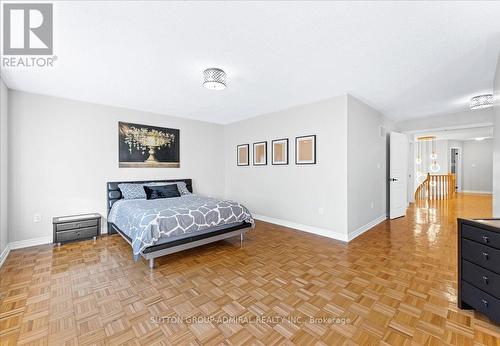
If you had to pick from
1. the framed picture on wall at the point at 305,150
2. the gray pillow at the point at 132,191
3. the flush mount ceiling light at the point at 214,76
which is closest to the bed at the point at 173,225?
the gray pillow at the point at 132,191

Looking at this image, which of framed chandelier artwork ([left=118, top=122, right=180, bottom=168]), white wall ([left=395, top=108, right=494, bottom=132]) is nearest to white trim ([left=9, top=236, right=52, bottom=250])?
framed chandelier artwork ([left=118, top=122, right=180, bottom=168])

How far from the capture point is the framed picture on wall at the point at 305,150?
409 centimetres

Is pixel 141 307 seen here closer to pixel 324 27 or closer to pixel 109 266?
pixel 109 266

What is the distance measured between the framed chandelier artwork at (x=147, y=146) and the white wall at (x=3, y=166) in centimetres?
151

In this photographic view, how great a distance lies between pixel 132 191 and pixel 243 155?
8.73ft

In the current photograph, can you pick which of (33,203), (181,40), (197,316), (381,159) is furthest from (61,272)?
(381,159)

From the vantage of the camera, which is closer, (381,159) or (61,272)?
(61,272)

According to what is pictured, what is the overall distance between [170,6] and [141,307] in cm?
253

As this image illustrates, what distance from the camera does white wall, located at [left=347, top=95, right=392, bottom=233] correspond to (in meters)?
3.73

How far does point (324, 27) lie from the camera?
1.92 metres

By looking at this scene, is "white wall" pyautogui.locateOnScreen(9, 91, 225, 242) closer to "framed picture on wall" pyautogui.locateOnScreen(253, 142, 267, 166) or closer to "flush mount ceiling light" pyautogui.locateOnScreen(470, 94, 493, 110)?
"framed picture on wall" pyautogui.locateOnScreen(253, 142, 267, 166)

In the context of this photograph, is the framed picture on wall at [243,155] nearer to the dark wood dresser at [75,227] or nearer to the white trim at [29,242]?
the dark wood dresser at [75,227]

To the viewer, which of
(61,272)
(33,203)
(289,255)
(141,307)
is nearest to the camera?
(141,307)

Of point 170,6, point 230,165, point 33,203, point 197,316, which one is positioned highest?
point 170,6
